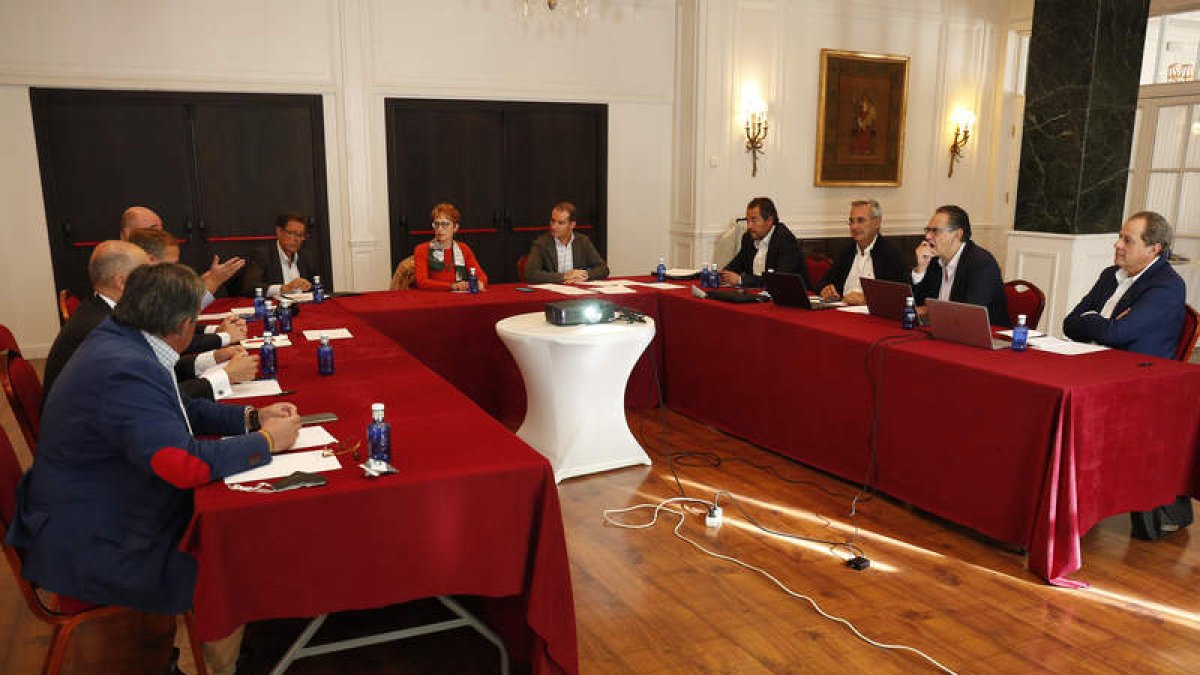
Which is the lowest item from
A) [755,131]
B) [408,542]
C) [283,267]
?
[408,542]

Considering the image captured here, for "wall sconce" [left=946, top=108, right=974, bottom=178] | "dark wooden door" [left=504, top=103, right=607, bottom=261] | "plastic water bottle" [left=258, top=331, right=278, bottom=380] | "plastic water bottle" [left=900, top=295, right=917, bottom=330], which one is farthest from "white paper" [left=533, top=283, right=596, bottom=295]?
"wall sconce" [left=946, top=108, right=974, bottom=178]

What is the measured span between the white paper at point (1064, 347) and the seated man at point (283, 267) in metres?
4.18

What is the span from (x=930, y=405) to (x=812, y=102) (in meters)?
5.77

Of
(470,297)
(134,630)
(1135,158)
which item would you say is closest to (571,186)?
(470,297)

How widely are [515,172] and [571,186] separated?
1.95 feet

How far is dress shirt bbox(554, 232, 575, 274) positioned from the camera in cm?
613

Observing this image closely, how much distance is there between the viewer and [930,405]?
3699mm

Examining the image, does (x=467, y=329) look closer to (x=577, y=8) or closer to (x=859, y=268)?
(x=859, y=268)

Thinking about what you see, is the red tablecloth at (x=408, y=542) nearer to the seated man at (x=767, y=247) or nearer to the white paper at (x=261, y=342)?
the white paper at (x=261, y=342)

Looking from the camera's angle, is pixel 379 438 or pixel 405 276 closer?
pixel 379 438

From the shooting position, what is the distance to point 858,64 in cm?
882

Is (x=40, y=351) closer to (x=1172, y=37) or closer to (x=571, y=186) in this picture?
(x=571, y=186)

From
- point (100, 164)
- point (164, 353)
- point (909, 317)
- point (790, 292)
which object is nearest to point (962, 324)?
point (909, 317)

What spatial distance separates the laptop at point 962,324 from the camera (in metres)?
3.70
